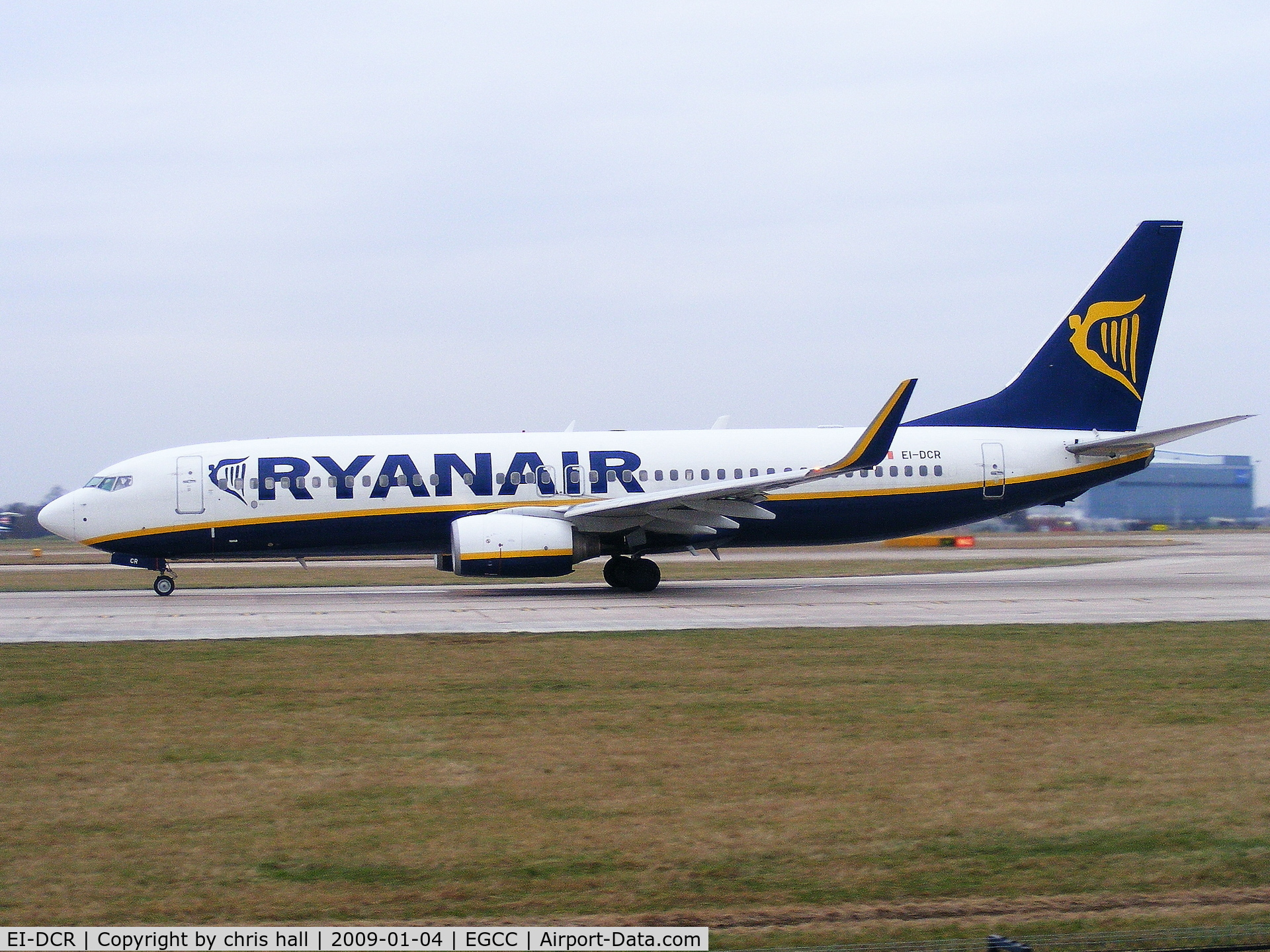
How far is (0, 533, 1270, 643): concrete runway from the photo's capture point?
60.8 feet

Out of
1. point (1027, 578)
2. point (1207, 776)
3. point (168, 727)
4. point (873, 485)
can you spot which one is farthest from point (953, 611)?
point (168, 727)

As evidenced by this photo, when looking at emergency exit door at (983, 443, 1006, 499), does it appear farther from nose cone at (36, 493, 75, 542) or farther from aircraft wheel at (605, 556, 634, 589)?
nose cone at (36, 493, 75, 542)

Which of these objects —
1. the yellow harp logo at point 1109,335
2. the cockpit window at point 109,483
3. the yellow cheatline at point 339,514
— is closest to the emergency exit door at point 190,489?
the yellow cheatline at point 339,514

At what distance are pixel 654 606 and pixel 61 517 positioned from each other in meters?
13.4

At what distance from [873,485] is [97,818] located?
68.5ft

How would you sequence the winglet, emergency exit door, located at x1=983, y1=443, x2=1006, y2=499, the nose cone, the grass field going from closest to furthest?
the grass field → the winglet → the nose cone → emergency exit door, located at x1=983, y1=443, x2=1006, y2=499

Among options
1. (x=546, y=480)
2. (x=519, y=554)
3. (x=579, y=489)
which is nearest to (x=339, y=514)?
(x=546, y=480)

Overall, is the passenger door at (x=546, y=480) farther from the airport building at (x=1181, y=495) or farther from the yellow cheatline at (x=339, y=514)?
the airport building at (x=1181, y=495)

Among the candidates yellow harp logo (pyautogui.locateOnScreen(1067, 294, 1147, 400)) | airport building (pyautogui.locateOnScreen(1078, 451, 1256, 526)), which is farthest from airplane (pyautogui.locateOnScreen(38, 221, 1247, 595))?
airport building (pyautogui.locateOnScreen(1078, 451, 1256, 526))

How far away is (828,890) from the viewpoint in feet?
20.4

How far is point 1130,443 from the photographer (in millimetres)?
26594

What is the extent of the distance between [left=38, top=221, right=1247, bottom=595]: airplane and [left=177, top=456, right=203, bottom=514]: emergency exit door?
29 mm

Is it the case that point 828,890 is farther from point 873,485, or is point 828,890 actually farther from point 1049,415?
point 1049,415

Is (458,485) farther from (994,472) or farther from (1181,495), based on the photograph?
(1181,495)
